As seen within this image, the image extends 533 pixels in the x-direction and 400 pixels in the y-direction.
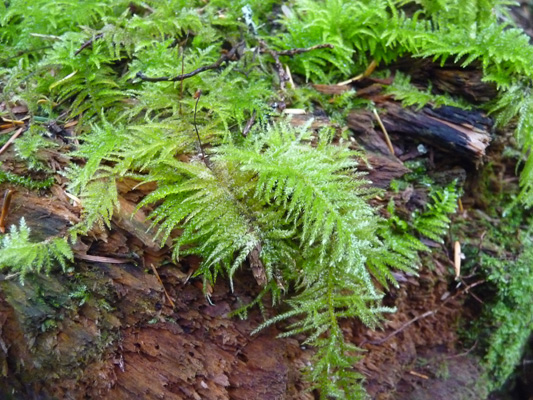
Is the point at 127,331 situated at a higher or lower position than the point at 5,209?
lower

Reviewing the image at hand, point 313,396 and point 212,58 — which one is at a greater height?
point 212,58

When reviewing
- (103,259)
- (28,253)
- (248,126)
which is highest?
(248,126)

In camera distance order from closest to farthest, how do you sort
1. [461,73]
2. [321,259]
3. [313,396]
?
[321,259]
[313,396]
[461,73]

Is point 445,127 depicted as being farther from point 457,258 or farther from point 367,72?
point 457,258

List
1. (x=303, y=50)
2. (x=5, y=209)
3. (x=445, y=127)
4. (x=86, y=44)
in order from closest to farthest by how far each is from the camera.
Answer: (x=5, y=209), (x=86, y=44), (x=303, y=50), (x=445, y=127)

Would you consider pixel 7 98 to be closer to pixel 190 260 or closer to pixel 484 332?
pixel 190 260

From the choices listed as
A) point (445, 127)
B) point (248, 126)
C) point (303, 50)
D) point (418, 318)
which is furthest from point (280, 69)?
point (418, 318)

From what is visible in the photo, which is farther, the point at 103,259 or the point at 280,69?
the point at 280,69

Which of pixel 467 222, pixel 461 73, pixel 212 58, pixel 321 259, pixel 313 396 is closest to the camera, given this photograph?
pixel 321 259

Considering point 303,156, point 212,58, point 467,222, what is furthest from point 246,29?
point 467,222

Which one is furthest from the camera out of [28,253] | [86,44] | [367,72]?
[367,72]

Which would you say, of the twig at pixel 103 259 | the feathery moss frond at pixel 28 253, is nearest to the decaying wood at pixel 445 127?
the twig at pixel 103 259
